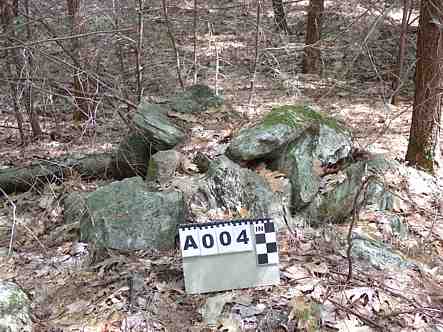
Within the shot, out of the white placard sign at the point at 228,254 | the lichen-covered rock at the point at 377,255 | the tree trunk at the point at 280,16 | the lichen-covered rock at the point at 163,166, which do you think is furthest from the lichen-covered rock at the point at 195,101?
the tree trunk at the point at 280,16

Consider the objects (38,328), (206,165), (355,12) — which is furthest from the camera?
(355,12)

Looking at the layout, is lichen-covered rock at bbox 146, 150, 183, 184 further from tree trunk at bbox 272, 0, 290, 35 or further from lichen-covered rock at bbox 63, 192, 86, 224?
tree trunk at bbox 272, 0, 290, 35

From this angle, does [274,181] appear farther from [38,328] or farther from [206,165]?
[38,328]

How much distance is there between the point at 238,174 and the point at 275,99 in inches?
169

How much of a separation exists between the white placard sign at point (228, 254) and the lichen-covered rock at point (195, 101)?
292 cm

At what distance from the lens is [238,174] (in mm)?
4203

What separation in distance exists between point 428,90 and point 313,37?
483 centimetres

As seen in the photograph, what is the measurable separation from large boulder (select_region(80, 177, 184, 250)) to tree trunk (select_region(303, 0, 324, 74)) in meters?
6.47

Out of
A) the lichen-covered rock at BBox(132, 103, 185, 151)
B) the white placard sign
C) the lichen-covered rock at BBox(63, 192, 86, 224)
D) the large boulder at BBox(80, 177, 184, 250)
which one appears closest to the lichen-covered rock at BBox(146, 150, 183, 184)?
the lichen-covered rock at BBox(132, 103, 185, 151)

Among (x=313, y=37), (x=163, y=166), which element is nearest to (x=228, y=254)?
(x=163, y=166)

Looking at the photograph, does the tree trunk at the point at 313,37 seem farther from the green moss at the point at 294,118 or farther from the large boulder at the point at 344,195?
the large boulder at the point at 344,195

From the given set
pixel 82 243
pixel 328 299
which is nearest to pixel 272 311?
pixel 328 299

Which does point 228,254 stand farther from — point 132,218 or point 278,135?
point 278,135

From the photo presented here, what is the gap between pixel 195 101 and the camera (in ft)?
19.2
